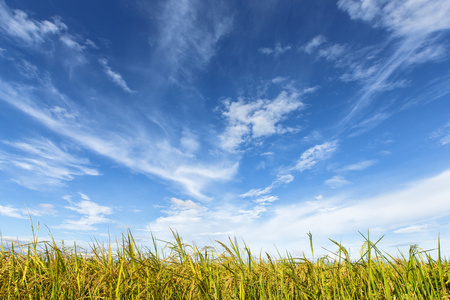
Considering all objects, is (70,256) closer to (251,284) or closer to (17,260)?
(17,260)

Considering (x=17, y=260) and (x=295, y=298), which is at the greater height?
(x=17, y=260)

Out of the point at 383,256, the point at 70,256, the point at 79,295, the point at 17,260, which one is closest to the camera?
the point at 79,295

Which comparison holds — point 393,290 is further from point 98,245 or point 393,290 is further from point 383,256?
point 98,245

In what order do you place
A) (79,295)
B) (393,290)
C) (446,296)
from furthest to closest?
(79,295), (393,290), (446,296)

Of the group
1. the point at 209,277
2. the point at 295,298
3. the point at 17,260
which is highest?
the point at 17,260

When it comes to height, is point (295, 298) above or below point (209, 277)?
below

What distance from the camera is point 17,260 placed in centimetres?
523

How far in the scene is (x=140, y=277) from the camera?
459 centimetres

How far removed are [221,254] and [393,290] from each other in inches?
111

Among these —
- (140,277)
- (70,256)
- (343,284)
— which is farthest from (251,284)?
(70,256)

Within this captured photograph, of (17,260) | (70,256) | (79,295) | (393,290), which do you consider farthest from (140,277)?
(393,290)

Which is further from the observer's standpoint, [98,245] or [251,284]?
[98,245]

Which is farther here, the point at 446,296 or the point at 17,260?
the point at 17,260

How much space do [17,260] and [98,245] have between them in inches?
52.9
